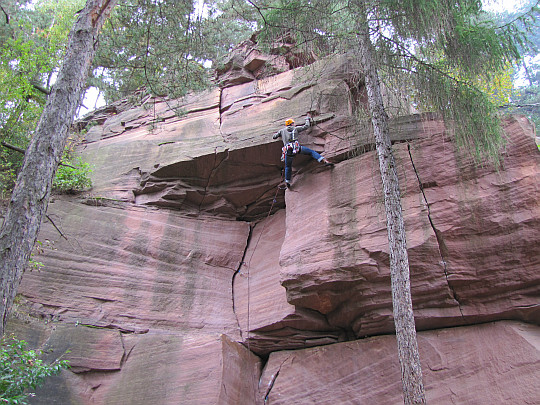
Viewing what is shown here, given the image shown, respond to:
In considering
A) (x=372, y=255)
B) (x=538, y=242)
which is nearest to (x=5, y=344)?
(x=372, y=255)

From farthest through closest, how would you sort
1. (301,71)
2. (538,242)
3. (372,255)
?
(301,71) → (372,255) → (538,242)

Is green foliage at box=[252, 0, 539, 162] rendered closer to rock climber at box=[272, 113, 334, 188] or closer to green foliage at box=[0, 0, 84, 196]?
rock climber at box=[272, 113, 334, 188]

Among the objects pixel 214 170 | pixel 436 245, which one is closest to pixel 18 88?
pixel 214 170

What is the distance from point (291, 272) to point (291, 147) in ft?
8.75

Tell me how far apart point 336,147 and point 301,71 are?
10.5ft

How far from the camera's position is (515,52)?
739cm

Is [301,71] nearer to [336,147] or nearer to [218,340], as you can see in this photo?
[336,147]

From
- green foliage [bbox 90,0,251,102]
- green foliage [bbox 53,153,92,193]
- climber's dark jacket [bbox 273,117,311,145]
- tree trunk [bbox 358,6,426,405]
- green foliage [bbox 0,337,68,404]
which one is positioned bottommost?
green foliage [bbox 0,337,68,404]

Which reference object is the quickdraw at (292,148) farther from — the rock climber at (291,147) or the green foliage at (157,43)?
the green foliage at (157,43)

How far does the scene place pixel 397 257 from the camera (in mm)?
6160

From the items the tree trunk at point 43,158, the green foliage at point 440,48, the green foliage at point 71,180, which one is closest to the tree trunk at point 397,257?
the green foliage at point 440,48

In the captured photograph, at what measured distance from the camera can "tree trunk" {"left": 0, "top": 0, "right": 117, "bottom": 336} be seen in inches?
187

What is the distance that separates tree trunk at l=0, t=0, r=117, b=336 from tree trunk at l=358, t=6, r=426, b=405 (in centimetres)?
439

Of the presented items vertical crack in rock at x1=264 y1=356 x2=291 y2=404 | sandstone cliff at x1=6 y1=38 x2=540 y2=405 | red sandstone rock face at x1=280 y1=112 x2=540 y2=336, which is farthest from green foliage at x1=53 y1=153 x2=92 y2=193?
vertical crack in rock at x1=264 y1=356 x2=291 y2=404
